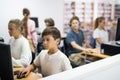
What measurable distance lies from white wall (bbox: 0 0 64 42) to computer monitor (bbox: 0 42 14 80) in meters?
3.83

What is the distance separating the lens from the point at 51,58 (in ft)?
6.49

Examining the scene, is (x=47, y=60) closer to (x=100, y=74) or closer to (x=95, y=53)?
(x=100, y=74)

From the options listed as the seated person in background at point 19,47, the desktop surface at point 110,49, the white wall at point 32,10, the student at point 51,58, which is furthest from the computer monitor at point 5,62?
the white wall at point 32,10

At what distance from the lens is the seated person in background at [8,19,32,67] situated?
233 centimetres

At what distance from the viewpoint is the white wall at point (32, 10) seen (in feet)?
17.0

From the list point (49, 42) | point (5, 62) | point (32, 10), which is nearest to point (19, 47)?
point (49, 42)

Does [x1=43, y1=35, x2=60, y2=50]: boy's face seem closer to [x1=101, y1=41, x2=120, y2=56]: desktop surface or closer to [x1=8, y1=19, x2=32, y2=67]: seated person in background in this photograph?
[x1=8, y1=19, x2=32, y2=67]: seated person in background

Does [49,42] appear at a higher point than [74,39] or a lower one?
higher

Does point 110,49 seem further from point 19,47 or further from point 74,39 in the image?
point 19,47

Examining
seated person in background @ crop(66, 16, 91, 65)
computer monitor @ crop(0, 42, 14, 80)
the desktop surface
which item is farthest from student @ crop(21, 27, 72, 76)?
seated person in background @ crop(66, 16, 91, 65)

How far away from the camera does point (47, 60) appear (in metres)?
2.01

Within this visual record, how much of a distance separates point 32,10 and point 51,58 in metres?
3.90

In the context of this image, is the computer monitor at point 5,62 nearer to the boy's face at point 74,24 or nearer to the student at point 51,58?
the student at point 51,58

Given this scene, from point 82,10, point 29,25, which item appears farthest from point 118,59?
point 82,10
